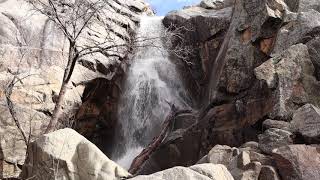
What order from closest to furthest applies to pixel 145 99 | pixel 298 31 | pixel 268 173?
1. pixel 268 173
2. pixel 298 31
3. pixel 145 99

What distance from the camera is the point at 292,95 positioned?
12.7m

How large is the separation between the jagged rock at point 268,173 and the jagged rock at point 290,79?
302cm

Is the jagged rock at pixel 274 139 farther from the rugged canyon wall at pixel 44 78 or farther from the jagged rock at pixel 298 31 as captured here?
the rugged canyon wall at pixel 44 78

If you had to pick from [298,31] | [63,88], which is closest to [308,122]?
[298,31]

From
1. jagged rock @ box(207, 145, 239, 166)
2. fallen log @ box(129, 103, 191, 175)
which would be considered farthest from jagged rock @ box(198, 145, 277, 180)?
fallen log @ box(129, 103, 191, 175)

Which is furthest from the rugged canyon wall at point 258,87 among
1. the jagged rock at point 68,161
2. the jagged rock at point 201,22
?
the jagged rock at point 68,161

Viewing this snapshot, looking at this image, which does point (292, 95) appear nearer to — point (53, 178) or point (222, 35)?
point (53, 178)

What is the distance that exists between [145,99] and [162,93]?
0.88 meters

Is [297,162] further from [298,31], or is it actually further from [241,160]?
[298,31]

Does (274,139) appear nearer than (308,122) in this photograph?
Yes

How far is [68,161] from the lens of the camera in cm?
847

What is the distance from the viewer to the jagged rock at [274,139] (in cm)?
1062

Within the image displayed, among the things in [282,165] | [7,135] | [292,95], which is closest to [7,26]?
[7,135]

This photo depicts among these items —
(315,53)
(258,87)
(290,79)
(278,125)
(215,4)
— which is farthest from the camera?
(215,4)
